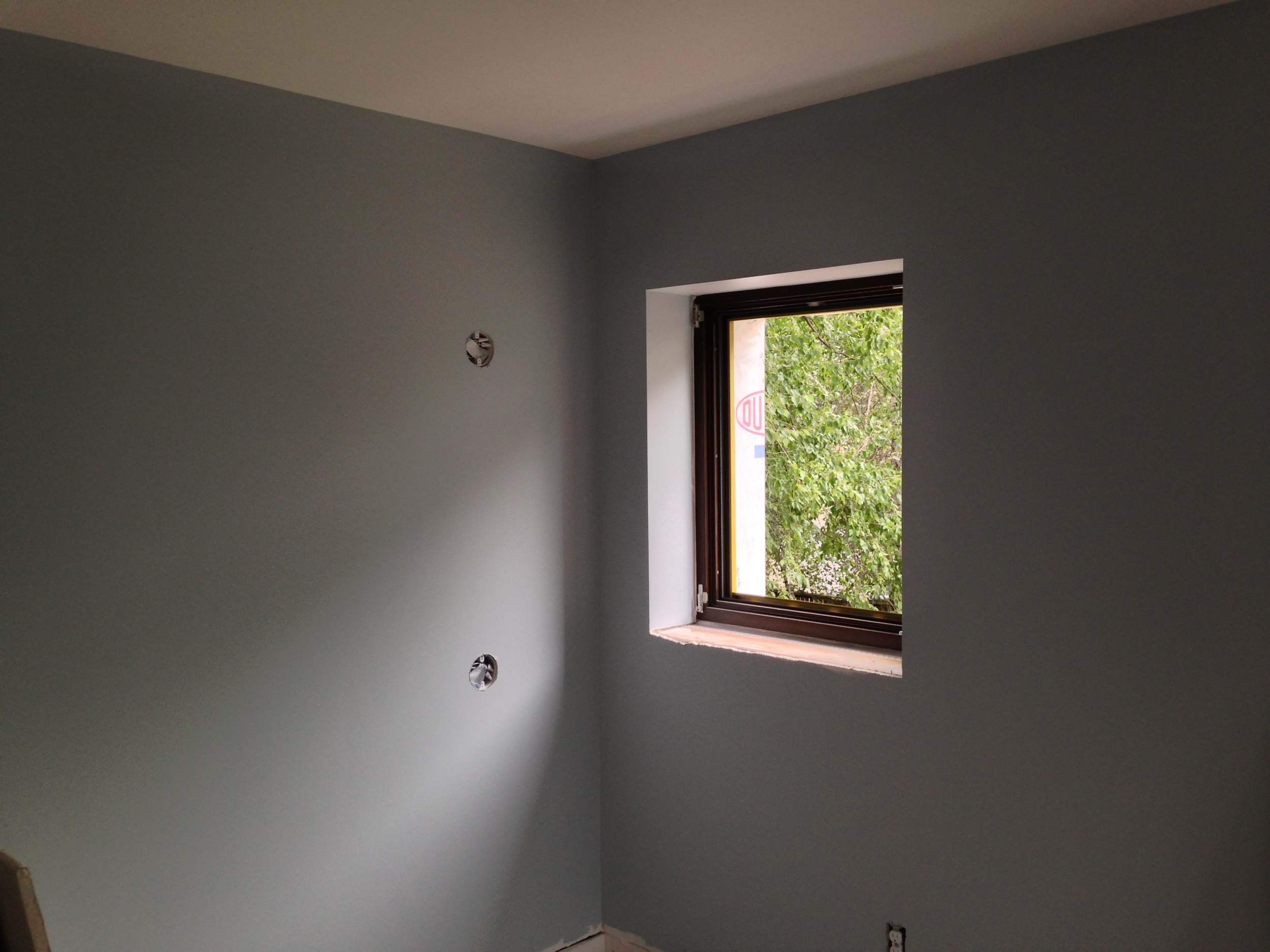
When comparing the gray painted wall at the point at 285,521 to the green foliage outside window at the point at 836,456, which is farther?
the green foliage outside window at the point at 836,456

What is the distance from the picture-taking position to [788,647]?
9.31 ft

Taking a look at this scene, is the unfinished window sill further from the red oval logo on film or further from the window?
the red oval logo on film

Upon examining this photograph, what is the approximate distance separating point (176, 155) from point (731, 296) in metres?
1.52

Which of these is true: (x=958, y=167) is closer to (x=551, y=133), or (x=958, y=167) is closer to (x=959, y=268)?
(x=959, y=268)

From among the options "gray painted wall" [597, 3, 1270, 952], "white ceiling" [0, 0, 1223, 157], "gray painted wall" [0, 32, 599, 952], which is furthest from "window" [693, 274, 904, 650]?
"white ceiling" [0, 0, 1223, 157]

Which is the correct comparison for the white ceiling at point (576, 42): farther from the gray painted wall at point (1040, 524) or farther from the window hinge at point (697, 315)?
the window hinge at point (697, 315)

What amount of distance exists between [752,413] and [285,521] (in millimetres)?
1357

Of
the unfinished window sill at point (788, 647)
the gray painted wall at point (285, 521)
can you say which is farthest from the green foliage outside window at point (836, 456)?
the gray painted wall at point (285, 521)

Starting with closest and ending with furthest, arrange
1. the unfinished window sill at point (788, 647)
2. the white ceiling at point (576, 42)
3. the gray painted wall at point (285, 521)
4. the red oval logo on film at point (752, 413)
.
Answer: the white ceiling at point (576, 42) < the gray painted wall at point (285, 521) < the unfinished window sill at point (788, 647) < the red oval logo on film at point (752, 413)

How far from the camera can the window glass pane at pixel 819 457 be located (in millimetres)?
2738

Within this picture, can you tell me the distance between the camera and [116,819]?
2166 millimetres

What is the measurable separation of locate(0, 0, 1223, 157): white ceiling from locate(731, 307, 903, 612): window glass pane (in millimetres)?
659

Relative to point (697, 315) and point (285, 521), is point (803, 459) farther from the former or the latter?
point (285, 521)

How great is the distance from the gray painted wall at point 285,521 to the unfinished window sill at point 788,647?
0.35 meters
